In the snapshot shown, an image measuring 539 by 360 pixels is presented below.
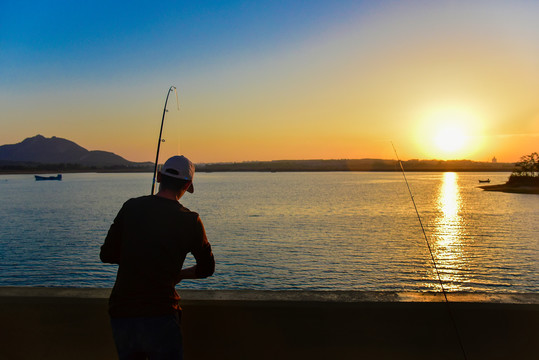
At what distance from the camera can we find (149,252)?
204 centimetres

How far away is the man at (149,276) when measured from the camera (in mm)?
2029

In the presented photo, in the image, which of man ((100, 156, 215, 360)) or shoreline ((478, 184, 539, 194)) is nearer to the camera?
man ((100, 156, 215, 360))

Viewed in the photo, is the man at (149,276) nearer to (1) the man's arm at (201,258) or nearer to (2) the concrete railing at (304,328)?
(1) the man's arm at (201,258)

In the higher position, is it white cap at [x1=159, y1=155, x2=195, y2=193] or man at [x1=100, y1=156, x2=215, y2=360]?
white cap at [x1=159, y1=155, x2=195, y2=193]

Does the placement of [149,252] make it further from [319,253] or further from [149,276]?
[319,253]

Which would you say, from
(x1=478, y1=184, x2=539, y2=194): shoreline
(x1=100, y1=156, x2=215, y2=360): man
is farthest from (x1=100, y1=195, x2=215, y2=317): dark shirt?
(x1=478, y1=184, x2=539, y2=194): shoreline

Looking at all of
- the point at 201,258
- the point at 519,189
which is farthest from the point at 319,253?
the point at 519,189

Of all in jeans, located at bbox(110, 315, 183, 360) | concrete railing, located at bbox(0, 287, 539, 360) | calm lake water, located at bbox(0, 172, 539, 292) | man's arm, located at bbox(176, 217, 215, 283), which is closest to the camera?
jeans, located at bbox(110, 315, 183, 360)

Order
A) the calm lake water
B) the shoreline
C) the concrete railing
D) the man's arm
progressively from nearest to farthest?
the man's arm < the concrete railing < the calm lake water < the shoreline

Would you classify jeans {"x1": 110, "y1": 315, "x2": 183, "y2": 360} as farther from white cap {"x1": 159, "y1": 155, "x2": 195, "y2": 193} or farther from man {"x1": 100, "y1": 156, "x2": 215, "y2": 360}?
white cap {"x1": 159, "y1": 155, "x2": 195, "y2": 193}

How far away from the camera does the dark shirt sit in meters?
2.04

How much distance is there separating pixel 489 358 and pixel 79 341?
8.95ft

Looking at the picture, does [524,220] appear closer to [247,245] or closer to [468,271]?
[468,271]

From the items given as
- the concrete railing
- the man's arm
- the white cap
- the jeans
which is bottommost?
the concrete railing
